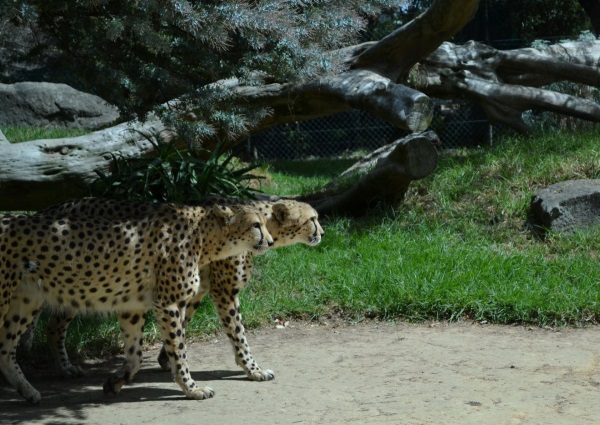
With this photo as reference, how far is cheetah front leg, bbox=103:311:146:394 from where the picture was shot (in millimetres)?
5664

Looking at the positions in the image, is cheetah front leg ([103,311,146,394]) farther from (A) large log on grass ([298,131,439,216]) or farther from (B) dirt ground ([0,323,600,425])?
(A) large log on grass ([298,131,439,216])

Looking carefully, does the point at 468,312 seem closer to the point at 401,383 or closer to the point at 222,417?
the point at 401,383

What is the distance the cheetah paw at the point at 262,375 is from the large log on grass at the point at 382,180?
3250 millimetres

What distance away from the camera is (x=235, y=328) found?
19.7ft

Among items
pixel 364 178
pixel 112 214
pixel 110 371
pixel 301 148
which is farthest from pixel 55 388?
pixel 301 148

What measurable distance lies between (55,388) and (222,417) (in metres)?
1.50

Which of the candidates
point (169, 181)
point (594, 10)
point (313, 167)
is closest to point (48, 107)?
point (313, 167)

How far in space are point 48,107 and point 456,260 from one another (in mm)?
8852

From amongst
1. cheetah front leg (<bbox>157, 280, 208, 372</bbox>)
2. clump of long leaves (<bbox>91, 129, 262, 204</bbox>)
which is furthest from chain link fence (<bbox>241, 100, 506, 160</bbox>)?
cheetah front leg (<bbox>157, 280, 208, 372</bbox>)

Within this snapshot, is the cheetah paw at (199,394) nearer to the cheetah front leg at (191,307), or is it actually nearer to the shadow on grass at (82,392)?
Result: the shadow on grass at (82,392)

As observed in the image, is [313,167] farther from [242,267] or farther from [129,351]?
[129,351]

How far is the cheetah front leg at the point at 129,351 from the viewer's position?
5.66m

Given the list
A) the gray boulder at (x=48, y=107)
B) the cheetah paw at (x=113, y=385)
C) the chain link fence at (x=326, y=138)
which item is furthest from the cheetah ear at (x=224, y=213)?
the chain link fence at (x=326, y=138)

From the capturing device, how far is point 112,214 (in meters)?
5.66
